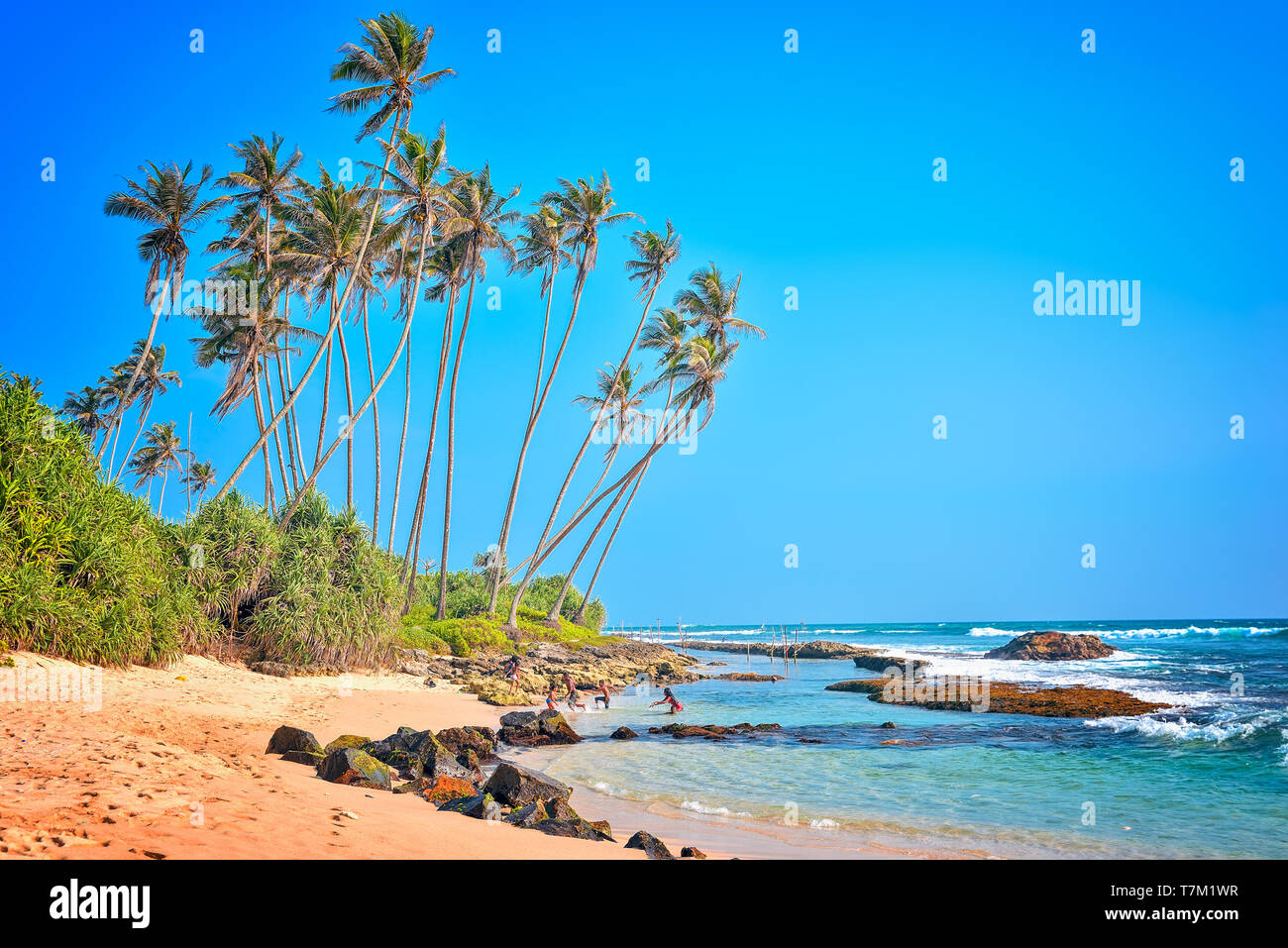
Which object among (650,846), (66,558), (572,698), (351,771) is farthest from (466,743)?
(572,698)

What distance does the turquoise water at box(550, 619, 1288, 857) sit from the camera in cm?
1023

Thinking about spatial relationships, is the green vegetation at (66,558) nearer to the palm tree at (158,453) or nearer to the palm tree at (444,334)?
the palm tree at (444,334)

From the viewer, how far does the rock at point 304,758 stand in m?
10.2

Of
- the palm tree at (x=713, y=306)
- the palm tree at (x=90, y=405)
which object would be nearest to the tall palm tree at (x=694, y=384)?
the palm tree at (x=713, y=306)

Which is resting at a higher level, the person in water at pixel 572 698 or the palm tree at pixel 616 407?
the palm tree at pixel 616 407

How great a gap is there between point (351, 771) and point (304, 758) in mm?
1360

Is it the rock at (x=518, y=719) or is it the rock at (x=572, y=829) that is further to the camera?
the rock at (x=518, y=719)

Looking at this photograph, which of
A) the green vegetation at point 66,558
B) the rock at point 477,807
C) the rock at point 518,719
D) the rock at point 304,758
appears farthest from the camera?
the rock at point 518,719

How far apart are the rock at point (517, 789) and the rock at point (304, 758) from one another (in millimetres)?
2467

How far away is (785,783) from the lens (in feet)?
43.9

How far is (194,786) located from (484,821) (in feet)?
10.1

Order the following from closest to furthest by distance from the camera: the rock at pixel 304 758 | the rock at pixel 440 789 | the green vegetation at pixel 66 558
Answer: the rock at pixel 440 789 → the rock at pixel 304 758 → the green vegetation at pixel 66 558
